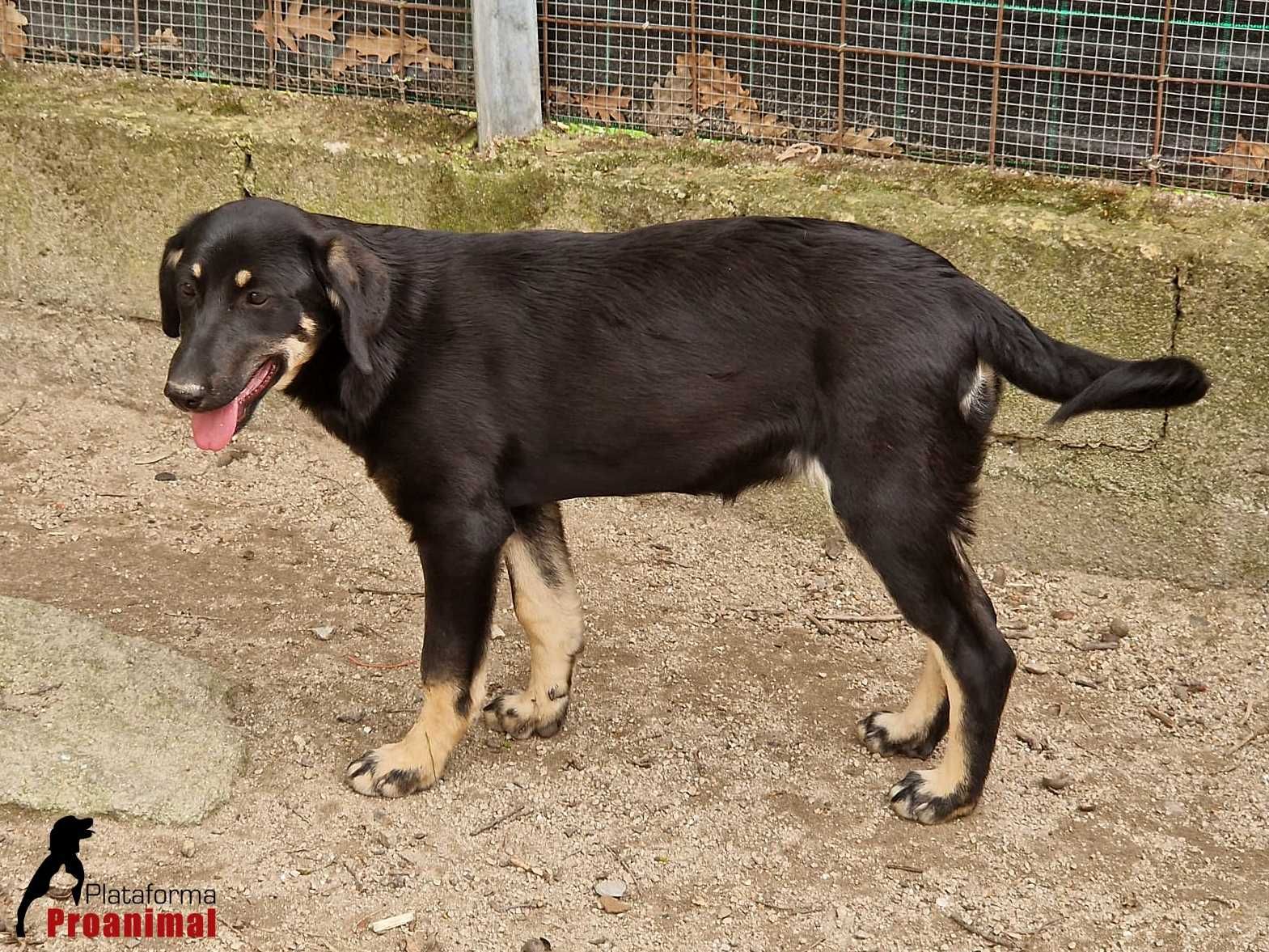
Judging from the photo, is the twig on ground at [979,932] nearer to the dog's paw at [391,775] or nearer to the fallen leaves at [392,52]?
the dog's paw at [391,775]

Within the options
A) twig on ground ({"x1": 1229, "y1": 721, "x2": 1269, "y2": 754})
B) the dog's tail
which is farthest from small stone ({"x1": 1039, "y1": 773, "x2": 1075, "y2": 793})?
the dog's tail

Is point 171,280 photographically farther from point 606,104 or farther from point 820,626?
point 820,626

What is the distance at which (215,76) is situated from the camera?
615cm

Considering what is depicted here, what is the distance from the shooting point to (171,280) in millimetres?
4062

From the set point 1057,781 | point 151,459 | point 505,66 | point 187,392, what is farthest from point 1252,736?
point 151,459

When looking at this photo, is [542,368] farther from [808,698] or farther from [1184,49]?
[1184,49]

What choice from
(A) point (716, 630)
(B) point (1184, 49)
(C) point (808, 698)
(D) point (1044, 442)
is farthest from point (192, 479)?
(B) point (1184, 49)

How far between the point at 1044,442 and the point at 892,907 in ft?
6.78

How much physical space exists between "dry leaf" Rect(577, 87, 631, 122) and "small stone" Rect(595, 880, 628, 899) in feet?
10.1

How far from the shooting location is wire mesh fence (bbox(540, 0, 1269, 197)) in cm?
513

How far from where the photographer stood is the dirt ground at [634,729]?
3799 mm

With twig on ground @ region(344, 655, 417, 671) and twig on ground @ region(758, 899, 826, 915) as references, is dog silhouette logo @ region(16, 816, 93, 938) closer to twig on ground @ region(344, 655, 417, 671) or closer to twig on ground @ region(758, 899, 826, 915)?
twig on ground @ region(344, 655, 417, 671)

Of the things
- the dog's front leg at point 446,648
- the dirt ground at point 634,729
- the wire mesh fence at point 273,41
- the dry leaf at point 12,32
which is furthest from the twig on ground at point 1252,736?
the dry leaf at point 12,32

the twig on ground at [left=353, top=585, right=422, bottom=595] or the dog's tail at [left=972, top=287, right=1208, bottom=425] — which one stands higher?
the dog's tail at [left=972, top=287, right=1208, bottom=425]
